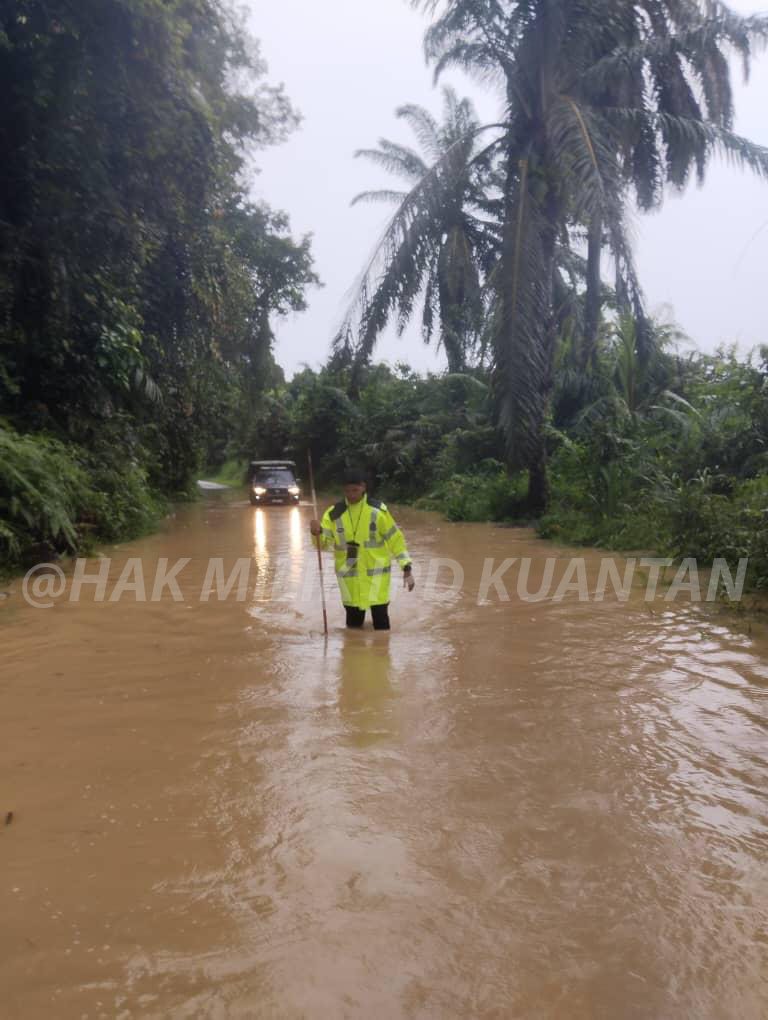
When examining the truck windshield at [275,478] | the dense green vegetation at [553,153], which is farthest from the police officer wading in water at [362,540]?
the truck windshield at [275,478]

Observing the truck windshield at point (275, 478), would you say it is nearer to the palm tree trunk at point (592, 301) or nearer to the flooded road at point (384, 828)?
the palm tree trunk at point (592, 301)

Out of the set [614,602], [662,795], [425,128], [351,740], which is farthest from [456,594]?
[425,128]

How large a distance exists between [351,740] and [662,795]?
167 centimetres

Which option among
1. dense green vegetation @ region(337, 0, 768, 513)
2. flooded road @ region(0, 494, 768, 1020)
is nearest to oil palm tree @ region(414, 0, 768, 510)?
dense green vegetation @ region(337, 0, 768, 513)

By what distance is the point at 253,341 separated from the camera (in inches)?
925

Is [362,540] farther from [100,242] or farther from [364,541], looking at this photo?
[100,242]

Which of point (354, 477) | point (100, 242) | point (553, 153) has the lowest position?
point (354, 477)

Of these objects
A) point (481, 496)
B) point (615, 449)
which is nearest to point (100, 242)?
point (615, 449)

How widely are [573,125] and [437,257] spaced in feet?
10.8

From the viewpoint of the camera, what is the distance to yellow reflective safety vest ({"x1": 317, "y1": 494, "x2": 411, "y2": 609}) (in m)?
6.65

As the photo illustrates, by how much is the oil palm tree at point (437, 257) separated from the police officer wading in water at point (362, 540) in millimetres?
6645

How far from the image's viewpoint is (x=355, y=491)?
21.6 feet

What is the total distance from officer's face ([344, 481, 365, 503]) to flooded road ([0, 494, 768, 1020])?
121cm

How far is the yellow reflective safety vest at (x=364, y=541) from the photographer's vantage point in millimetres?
6648
